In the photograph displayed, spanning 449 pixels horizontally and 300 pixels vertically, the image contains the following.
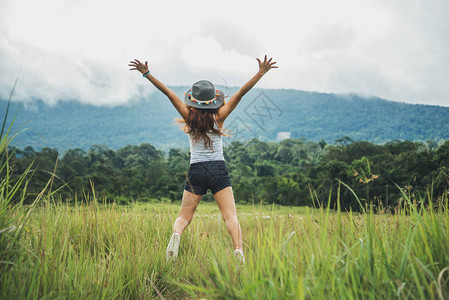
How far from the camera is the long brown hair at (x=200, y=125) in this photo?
12.6 feet

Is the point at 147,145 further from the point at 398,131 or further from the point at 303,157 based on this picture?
the point at 398,131

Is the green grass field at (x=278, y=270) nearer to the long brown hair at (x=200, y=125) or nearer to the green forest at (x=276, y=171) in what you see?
the long brown hair at (x=200, y=125)

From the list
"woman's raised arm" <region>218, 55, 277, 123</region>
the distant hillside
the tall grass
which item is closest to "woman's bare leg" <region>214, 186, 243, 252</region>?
the tall grass

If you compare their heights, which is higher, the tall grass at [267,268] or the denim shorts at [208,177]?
the denim shorts at [208,177]

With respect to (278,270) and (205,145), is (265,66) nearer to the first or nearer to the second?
(205,145)

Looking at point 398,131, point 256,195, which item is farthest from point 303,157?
point 398,131

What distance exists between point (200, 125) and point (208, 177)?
0.60 metres

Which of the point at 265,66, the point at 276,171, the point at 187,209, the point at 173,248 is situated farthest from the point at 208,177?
the point at 276,171

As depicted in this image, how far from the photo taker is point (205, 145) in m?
3.82

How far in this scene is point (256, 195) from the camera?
37.4m

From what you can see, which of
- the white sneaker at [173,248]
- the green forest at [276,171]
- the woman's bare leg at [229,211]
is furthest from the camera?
the green forest at [276,171]

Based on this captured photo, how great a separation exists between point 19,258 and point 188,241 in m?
2.41

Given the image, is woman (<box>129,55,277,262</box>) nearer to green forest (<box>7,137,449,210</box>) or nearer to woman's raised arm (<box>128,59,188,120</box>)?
woman's raised arm (<box>128,59,188,120</box>)

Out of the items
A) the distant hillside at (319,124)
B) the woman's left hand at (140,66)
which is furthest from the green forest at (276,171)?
the distant hillside at (319,124)
